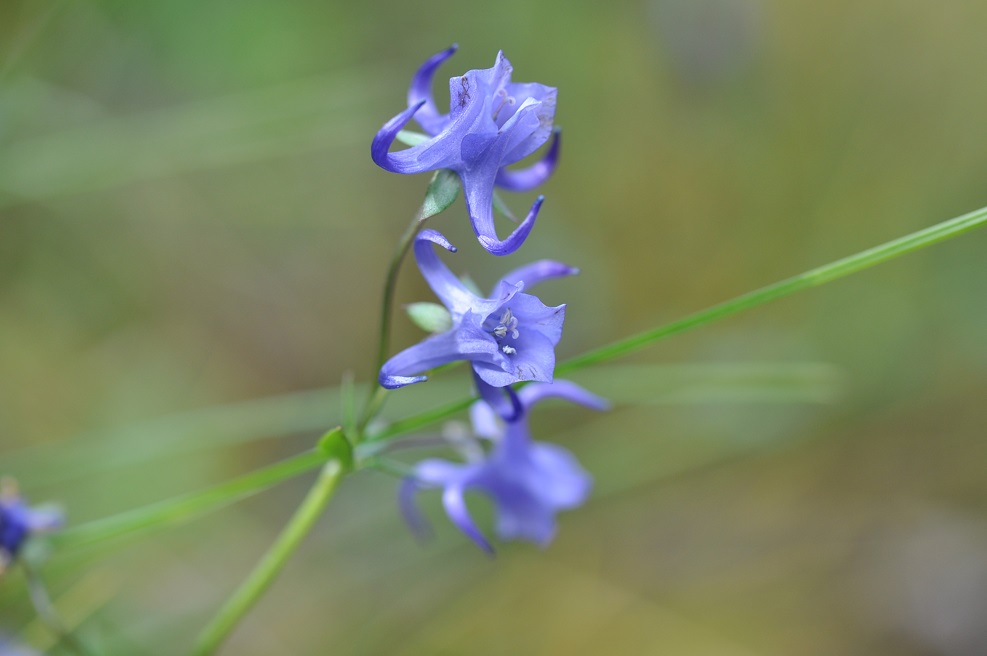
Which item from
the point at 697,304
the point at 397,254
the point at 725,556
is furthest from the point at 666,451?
the point at 397,254

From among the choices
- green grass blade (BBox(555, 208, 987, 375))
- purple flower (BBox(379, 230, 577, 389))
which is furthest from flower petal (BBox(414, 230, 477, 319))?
green grass blade (BBox(555, 208, 987, 375))

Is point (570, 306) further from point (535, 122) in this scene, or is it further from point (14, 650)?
Answer: point (535, 122)

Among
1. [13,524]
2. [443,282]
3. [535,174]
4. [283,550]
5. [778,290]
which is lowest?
[283,550]

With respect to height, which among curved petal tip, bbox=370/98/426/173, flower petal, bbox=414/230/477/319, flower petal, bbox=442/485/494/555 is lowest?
flower petal, bbox=442/485/494/555

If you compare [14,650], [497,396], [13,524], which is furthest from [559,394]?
[14,650]

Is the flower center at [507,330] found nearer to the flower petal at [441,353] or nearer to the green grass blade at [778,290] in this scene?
the flower petal at [441,353]

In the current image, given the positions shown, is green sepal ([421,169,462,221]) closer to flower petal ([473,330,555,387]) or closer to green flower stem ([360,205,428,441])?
green flower stem ([360,205,428,441])
